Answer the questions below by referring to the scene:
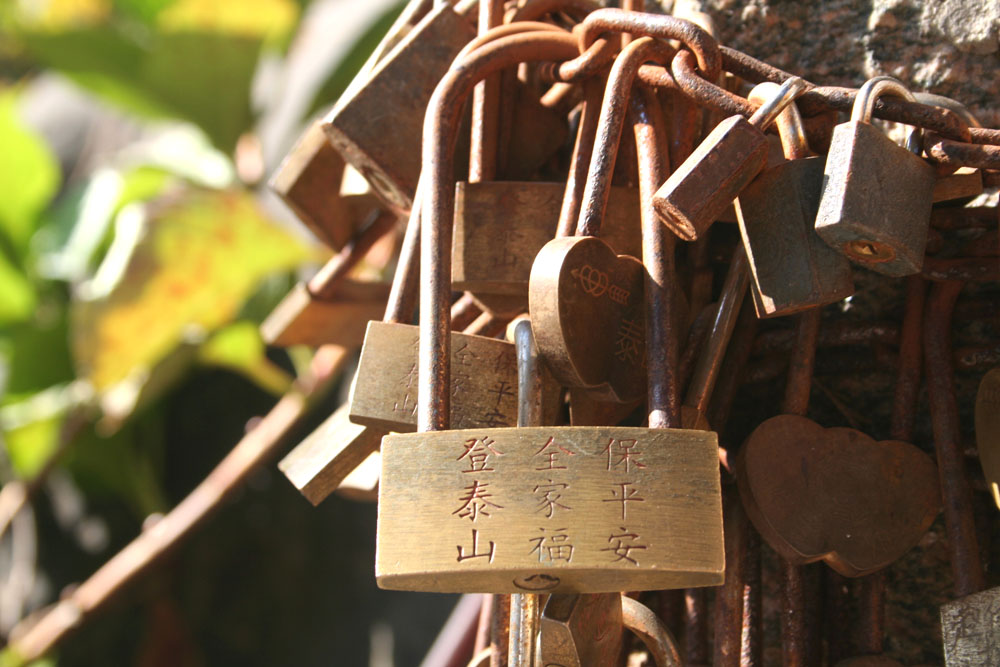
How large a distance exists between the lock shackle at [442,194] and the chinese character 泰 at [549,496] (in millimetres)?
Result: 60

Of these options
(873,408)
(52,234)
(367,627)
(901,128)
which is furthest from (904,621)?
(52,234)

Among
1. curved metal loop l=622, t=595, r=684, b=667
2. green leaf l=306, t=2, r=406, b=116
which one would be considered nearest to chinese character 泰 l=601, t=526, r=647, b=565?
curved metal loop l=622, t=595, r=684, b=667

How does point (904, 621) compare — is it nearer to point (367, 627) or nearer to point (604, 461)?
point (604, 461)

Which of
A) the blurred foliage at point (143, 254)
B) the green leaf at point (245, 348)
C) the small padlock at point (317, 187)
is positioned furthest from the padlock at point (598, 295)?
the green leaf at point (245, 348)

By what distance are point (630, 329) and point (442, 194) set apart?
0.37 ft

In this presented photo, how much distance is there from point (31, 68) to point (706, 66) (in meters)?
2.55

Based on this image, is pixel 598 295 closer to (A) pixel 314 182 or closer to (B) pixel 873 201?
(B) pixel 873 201

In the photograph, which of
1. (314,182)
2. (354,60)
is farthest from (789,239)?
(354,60)

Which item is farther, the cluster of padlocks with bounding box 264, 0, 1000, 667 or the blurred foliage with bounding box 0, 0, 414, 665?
the blurred foliage with bounding box 0, 0, 414, 665

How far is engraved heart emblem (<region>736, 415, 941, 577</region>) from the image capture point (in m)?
0.46

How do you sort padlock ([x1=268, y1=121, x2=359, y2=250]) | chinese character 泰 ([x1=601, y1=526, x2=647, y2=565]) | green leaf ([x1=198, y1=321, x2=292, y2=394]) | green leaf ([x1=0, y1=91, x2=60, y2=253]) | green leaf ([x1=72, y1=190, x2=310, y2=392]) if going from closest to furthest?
chinese character 泰 ([x1=601, y1=526, x2=647, y2=565]) → padlock ([x1=268, y1=121, x2=359, y2=250]) → green leaf ([x1=72, y1=190, x2=310, y2=392]) → green leaf ([x1=198, y1=321, x2=292, y2=394]) → green leaf ([x1=0, y1=91, x2=60, y2=253])

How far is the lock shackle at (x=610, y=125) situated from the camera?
18.3 inches

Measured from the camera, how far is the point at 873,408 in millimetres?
572

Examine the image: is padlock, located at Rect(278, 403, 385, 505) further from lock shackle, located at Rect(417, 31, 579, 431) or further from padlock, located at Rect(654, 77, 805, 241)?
padlock, located at Rect(654, 77, 805, 241)
